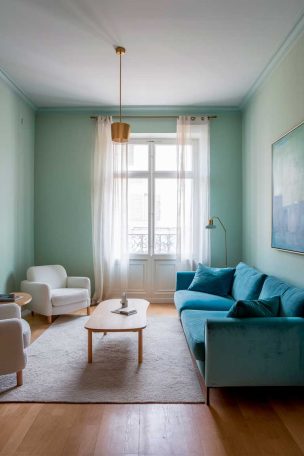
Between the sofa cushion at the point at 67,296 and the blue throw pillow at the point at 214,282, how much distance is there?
152cm

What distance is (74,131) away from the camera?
5121 millimetres

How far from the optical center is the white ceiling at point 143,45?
2.75 meters

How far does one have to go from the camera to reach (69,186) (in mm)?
5133

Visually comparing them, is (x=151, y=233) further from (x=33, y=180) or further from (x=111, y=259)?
(x=33, y=180)

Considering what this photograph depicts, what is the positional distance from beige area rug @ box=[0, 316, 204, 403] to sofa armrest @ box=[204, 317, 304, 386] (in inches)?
13.2

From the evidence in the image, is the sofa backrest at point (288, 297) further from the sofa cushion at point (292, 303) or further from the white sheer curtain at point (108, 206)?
the white sheer curtain at point (108, 206)

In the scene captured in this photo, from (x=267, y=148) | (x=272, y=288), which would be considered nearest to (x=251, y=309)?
(x=272, y=288)

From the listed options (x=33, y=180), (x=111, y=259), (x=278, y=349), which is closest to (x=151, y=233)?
(x=111, y=259)

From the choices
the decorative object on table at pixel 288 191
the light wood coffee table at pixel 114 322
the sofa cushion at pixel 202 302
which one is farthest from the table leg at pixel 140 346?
the decorative object on table at pixel 288 191

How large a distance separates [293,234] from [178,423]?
2.03 meters

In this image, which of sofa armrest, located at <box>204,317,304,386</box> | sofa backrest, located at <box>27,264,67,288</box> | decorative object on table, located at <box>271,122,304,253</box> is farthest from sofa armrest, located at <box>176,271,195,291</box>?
sofa armrest, located at <box>204,317,304,386</box>

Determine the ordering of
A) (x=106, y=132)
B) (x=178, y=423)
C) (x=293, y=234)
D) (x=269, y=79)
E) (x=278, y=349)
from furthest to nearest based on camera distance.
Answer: (x=106, y=132) → (x=269, y=79) → (x=293, y=234) → (x=278, y=349) → (x=178, y=423)

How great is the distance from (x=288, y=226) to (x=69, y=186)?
3448 mm

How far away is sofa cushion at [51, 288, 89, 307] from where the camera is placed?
4.13 metres
